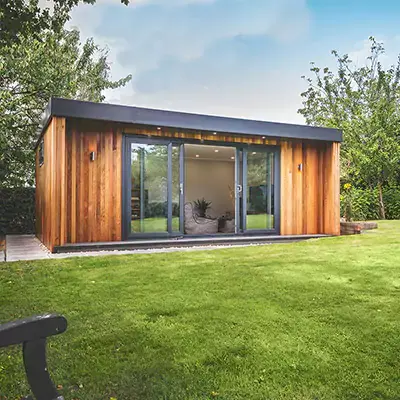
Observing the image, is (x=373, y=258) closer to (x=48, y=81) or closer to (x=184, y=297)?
(x=184, y=297)

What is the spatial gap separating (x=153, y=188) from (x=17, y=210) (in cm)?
523

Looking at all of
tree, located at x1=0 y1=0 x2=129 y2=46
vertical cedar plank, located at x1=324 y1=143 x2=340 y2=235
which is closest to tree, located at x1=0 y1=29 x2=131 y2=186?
tree, located at x1=0 y1=0 x2=129 y2=46

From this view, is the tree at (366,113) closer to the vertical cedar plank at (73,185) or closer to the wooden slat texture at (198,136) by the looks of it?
the wooden slat texture at (198,136)

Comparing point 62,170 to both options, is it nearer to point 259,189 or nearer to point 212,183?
point 259,189

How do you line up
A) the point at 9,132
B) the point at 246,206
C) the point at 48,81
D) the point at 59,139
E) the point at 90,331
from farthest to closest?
1. the point at 9,132
2. the point at 48,81
3. the point at 246,206
4. the point at 59,139
5. the point at 90,331

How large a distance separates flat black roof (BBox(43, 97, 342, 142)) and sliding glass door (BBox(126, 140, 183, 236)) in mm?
598

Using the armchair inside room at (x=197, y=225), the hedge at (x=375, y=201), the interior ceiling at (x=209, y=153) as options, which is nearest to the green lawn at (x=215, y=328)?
the armchair inside room at (x=197, y=225)

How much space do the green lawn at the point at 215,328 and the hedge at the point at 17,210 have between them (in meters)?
6.16

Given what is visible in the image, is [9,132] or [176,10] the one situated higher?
[176,10]

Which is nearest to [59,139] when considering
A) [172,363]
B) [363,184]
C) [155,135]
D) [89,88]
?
[155,135]

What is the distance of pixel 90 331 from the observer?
255 centimetres

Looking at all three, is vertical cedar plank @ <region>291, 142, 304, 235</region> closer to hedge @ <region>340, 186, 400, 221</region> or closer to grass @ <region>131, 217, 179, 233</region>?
grass @ <region>131, 217, 179, 233</region>

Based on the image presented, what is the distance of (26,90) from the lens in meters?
11.0

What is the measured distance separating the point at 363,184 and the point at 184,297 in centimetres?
1385
